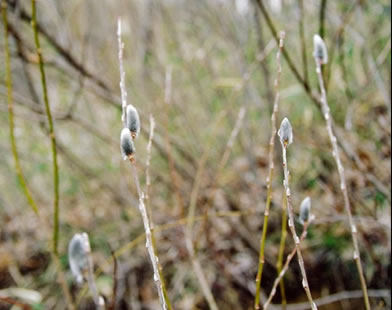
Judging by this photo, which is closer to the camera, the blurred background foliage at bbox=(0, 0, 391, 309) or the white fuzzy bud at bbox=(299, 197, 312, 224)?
the white fuzzy bud at bbox=(299, 197, 312, 224)

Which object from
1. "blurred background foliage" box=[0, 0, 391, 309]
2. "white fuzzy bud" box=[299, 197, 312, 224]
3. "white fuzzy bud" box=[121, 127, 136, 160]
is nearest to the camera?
"white fuzzy bud" box=[121, 127, 136, 160]

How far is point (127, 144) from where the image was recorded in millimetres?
441

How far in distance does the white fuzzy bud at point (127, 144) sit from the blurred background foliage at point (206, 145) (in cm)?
75

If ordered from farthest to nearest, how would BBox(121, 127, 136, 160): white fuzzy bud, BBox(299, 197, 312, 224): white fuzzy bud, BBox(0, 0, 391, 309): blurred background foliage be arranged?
1. BBox(0, 0, 391, 309): blurred background foliage
2. BBox(299, 197, 312, 224): white fuzzy bud
3. BBox(121, 127, 136, 160): white fuzzy bud

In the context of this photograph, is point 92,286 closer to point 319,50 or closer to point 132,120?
point 132,120

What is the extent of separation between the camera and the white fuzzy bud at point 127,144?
44cm

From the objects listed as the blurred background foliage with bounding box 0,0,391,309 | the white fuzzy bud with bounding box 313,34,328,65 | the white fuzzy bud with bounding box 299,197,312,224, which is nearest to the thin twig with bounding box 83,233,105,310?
the white fuzzy bud with bounding box 299,197,312,224

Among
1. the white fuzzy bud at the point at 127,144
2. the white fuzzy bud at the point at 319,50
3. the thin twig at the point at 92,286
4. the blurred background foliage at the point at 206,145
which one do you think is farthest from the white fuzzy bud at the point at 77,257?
the blurred background foliage at the point at 206,145

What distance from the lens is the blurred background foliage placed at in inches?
52.4

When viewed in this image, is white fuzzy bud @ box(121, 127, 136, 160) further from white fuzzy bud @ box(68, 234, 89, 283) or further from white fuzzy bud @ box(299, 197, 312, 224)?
white fuzzy bud @ box(299, 197, 312, 224)

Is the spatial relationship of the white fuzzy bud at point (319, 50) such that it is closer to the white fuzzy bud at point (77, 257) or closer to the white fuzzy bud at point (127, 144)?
the white fuzzy bud at point (127, 144)

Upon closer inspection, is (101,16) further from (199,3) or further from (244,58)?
(244,58)

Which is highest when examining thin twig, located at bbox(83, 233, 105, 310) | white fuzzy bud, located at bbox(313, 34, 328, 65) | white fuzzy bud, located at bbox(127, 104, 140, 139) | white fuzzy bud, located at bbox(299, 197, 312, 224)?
white fuzzy bud, located at bbox(313, 34, 328, 65)

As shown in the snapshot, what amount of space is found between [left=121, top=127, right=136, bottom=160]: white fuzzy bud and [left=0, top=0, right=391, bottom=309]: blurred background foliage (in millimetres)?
745
